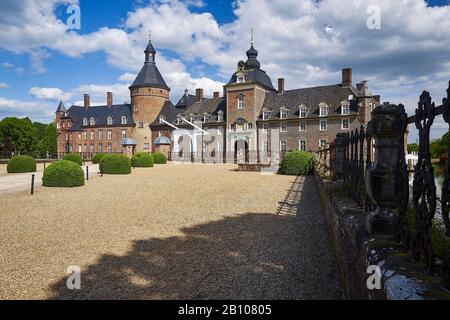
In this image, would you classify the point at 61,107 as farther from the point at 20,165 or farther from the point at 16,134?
the point at 20,165

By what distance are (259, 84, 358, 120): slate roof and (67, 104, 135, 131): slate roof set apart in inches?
993

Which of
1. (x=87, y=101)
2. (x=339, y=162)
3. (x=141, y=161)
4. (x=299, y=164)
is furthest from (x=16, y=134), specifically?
(x=339, y=162)

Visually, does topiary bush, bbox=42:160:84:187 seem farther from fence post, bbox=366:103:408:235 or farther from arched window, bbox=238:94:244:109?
arched window, bbox=238:94:244:109

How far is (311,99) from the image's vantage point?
40.0m

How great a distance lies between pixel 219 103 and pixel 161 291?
4482 centimetres

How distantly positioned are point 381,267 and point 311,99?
4004cm

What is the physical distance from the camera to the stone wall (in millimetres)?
1719

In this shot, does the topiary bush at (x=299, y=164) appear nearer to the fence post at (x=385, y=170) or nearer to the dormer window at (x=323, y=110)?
the dormer window at (x=323, y=110)

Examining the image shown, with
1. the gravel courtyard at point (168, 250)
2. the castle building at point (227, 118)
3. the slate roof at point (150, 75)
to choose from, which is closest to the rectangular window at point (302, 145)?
the castle building at point (227, 118)

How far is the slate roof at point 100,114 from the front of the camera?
56.1 m

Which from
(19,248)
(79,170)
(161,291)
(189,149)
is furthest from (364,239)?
(189,149)

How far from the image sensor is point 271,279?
4199 mm
